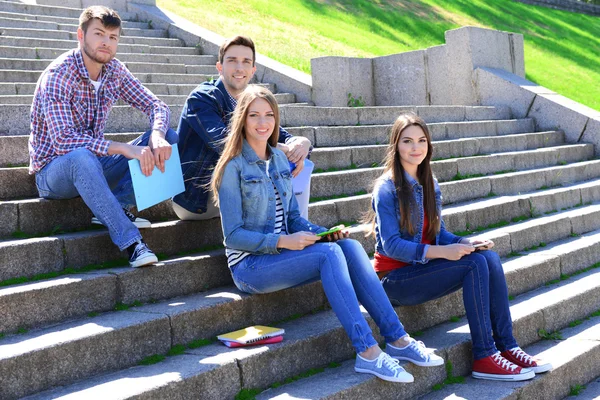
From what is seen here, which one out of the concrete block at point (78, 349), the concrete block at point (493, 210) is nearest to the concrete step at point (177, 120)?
the concrete block at point (493, 210)

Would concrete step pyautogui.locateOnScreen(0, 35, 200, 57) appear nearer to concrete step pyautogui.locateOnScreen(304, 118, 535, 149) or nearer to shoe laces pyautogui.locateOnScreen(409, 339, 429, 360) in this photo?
concrete step pyautogui.locateOnScreen(304, 118, 535, 149)

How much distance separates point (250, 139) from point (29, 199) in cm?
137

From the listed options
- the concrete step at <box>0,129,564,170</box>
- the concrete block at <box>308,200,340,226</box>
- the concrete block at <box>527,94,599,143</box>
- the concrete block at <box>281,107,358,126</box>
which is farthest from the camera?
the concrete block at <box>527,94,599,143</box>

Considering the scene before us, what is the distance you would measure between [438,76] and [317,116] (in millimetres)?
3329

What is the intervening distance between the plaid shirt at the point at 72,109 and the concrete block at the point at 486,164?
3.75 metres

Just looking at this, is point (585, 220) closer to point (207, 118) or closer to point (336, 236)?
point (336, 236)

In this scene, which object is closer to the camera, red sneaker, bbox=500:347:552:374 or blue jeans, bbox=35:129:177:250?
blue jeans, bbox=35:129:177:250

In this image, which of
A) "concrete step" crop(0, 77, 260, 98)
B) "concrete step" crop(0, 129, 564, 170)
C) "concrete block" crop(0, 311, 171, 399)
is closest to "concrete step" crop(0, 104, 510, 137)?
"concrete step" crop(0, 77, 260, 98)

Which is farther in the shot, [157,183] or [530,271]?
[530,271]

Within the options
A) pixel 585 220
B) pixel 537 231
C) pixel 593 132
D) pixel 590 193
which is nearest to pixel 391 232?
pixel 537 231

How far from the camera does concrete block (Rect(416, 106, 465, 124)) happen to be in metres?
8.77

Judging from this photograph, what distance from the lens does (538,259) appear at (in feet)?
19.1

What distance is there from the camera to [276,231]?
4.11 meters

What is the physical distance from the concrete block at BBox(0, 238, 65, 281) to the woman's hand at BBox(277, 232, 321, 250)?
1211 millimetres
